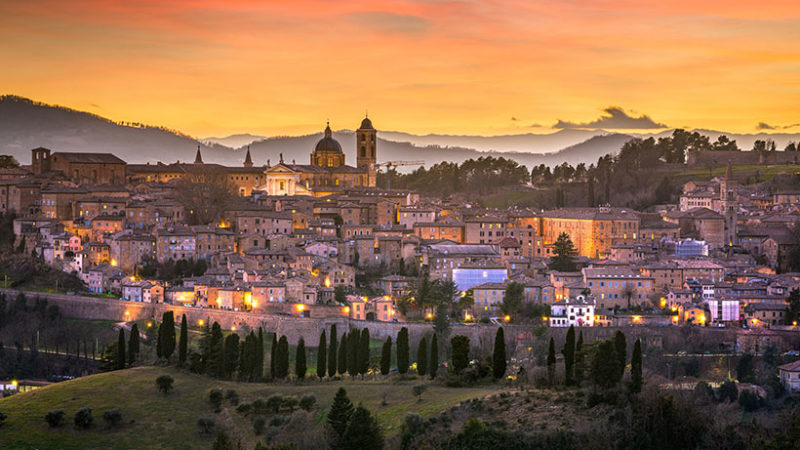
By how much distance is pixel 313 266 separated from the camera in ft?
127

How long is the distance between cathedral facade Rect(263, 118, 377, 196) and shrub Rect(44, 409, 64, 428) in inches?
1168

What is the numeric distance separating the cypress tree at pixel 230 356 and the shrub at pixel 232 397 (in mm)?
2171

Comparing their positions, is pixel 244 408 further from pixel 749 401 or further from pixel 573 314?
pixel 749 401

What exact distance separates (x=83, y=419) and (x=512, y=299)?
1654 centimetres

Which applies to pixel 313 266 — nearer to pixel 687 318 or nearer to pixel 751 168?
pixel 687 318

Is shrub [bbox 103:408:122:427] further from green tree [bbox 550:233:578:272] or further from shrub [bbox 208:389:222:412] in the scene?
green tree [bbox 550:233:578:272]

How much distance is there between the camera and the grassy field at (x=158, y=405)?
23297 mm

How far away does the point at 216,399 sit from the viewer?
85.0 ft

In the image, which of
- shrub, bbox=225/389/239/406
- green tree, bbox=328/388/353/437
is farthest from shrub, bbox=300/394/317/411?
green tree, bbox=328/388/353/437

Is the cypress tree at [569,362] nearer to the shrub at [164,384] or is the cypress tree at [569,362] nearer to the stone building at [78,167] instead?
the shrub at [164,384]

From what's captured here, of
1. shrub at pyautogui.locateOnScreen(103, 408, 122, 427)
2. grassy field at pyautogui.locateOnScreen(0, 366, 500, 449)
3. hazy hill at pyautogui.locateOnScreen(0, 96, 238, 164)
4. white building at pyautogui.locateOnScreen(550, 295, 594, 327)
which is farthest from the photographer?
hazy hill at pyautogui.locateOnScreen(0, 96, 238, 164)

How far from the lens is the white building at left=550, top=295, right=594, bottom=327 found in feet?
116

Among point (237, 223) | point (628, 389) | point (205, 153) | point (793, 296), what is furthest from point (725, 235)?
point (205, 153)

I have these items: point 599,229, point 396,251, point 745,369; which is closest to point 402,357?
point 745,369
